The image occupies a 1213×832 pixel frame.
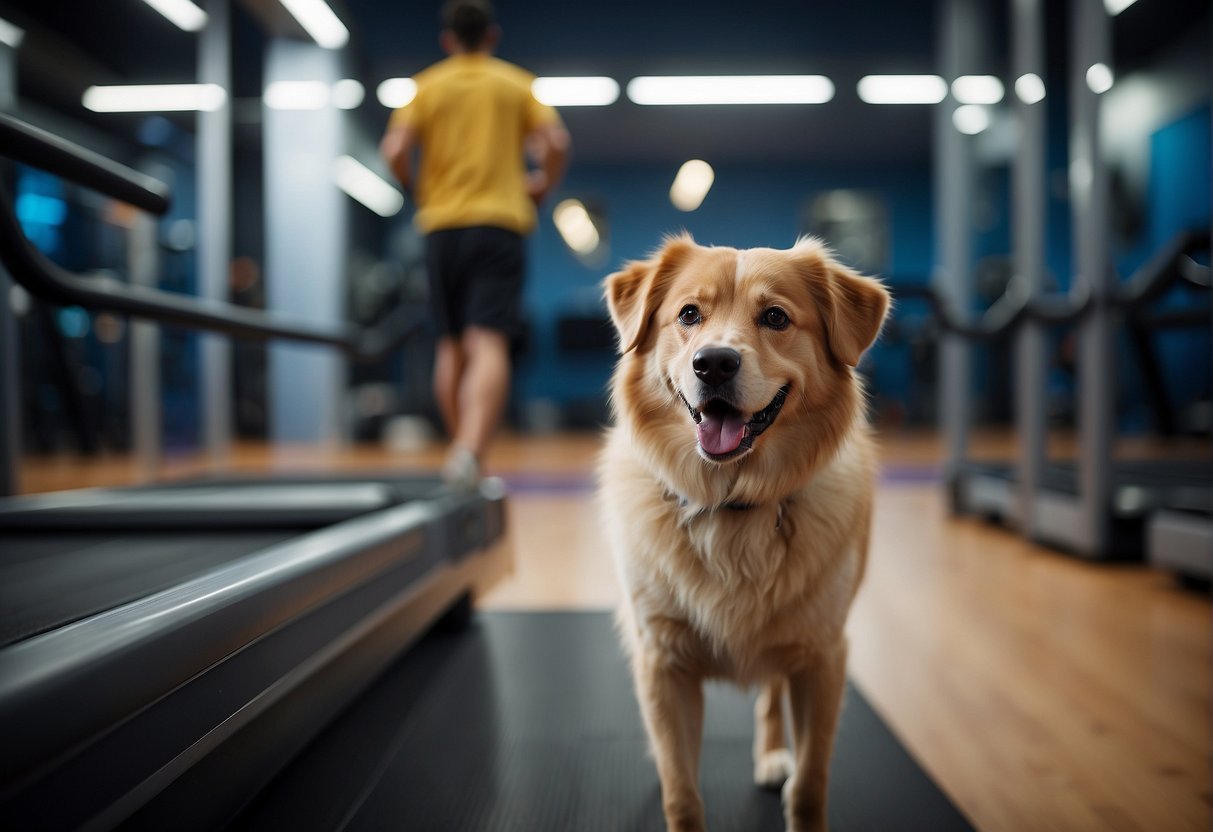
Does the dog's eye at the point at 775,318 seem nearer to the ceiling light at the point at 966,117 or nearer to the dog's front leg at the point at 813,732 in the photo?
the dog's front leg at the point at 813,732

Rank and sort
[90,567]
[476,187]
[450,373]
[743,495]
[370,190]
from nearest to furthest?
1. [743,495]
2. [90,567]
3. [476,187]
4. [450,373]
5. [370,190]

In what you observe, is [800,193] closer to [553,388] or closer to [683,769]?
[553,388]

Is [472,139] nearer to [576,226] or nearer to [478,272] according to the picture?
[478,272]

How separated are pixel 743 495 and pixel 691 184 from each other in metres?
9.99

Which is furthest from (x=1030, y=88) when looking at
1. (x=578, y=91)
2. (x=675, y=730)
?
(x=578, y=91)

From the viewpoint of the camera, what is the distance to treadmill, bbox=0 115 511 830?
74 cm

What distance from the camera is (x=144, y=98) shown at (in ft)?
20.7

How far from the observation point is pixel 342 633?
4.56ft

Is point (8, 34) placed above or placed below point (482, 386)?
above

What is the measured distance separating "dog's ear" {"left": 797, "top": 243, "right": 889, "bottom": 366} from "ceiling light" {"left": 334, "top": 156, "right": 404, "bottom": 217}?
7.94 metres

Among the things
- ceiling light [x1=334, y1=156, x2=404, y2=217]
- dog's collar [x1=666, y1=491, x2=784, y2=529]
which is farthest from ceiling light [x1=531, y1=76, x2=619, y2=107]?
dog's collar [x1=666, y1=491, x2=784, y2=529]

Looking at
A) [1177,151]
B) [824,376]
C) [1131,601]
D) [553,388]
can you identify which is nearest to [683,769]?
[824,376]

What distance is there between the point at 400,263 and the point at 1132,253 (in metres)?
8.51

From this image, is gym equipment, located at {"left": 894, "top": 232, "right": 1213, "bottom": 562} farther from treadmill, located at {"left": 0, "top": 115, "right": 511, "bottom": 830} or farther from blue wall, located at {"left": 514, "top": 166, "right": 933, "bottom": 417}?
blue wall, located at {"left": 514, "top": 166, "right": 933, "bottom": 417}
